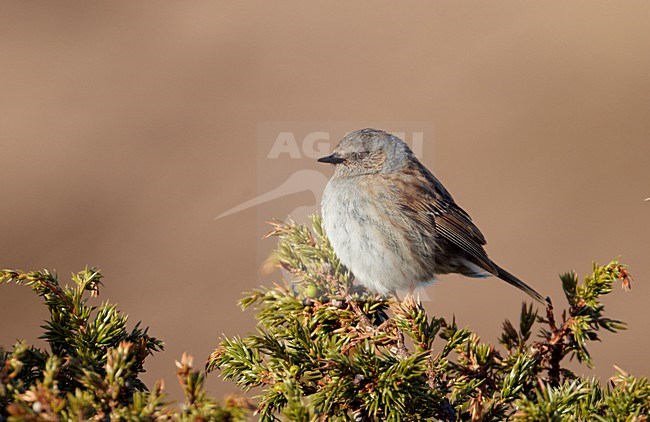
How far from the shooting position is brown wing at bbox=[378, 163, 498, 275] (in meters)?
3.72

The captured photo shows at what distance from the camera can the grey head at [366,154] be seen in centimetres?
366

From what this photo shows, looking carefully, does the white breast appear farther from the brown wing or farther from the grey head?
the brown wing

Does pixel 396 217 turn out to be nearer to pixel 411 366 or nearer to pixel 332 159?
pixel 332 159

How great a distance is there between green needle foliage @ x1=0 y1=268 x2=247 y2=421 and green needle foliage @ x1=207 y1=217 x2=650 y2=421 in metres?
0.21

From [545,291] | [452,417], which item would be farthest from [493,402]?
[545,291]

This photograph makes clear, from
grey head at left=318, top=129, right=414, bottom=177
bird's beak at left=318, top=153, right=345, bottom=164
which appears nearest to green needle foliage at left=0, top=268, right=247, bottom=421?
bird's beak at left=318, top=153, right=345, bottom=164

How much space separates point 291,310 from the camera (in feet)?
7.16

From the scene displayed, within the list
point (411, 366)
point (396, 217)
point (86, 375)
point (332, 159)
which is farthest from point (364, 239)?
point (86, 375)

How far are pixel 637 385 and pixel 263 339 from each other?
930 millimetres

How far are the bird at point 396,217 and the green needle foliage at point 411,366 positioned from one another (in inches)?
41.2

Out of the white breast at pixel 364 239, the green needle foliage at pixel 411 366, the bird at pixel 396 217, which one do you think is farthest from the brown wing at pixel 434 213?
the green needle foliage at pixel 411 366

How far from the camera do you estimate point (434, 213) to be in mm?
3793

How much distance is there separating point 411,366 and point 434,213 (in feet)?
7.18

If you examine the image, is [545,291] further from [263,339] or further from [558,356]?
[263,339]
